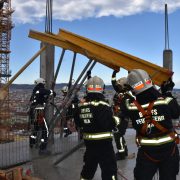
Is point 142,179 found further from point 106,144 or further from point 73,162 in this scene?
point 73,162

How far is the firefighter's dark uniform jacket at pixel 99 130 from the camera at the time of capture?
5086mm

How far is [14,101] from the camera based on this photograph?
10828 millimetres

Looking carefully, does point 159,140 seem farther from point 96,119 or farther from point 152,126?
point 96,119

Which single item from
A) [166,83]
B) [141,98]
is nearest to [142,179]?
[141,98]

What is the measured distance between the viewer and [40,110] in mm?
8539

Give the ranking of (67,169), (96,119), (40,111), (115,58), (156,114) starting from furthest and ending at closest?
1. (40,111)
2. (67,169)
3. (115,58)
4. (96,119)
5. (156,114)

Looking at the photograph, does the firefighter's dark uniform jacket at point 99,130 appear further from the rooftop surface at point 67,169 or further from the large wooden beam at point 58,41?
the large wooden beam at point 58,41

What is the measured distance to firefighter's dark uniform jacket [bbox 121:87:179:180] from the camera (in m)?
4.18

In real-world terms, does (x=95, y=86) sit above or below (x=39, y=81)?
below

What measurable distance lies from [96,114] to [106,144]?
0.44 meters

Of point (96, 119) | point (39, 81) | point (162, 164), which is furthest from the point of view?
point (39, 81)

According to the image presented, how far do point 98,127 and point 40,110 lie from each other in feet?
11.8

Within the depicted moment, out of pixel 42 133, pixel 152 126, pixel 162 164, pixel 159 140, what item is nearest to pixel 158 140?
pixel 159 140

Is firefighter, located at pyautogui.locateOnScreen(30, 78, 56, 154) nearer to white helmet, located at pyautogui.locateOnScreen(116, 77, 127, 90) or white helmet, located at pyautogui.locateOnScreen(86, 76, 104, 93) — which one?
white helmet, located at pyautogui.locateOnScreen(116, 77, 127, 90)
